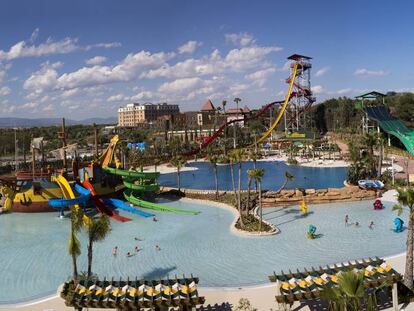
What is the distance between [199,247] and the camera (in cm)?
2383

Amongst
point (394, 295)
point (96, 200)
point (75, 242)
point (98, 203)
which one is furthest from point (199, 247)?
point (96, 200)

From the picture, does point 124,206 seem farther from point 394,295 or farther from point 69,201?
point 394,295

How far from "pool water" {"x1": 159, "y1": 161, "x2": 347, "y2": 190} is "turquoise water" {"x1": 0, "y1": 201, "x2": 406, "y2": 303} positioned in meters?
12.0

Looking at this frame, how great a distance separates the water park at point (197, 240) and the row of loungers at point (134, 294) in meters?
0.04

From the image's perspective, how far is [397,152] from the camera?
59.9 meters

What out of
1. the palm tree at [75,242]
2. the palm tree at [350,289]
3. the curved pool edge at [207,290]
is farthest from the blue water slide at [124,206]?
the palm tree at [350,289]

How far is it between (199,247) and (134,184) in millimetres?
13955

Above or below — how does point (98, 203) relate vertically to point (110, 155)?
below

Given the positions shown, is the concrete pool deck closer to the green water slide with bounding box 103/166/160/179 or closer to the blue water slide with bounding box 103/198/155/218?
the blue water slide with bounding box 103/198/155/218

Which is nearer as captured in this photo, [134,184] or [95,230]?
[95,230]

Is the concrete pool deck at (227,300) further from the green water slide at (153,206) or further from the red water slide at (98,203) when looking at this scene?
the green water slide at (153,206)

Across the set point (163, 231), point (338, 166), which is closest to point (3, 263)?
point (163, 231)

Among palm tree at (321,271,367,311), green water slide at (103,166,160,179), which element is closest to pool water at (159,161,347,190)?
green water slide at (103,166,160,179)

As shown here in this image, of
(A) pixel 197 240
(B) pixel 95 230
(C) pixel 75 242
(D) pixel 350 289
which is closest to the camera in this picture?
(D) pixel 350 289
